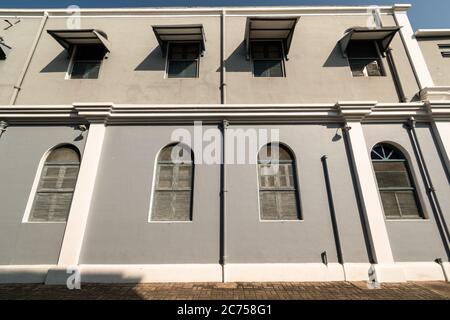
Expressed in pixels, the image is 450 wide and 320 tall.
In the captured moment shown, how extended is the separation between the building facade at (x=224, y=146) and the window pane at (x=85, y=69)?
51mm

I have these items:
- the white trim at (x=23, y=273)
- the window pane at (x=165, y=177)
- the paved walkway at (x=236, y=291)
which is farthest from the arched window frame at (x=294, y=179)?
the white trim at (x=23, y=273)

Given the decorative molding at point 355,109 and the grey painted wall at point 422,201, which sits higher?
the decorative molding at point 355,109

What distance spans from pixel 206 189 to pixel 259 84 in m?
3.98

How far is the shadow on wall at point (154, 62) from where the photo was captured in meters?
7.61

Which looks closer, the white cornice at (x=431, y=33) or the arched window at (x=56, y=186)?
the arched window at (x=56, y=186)

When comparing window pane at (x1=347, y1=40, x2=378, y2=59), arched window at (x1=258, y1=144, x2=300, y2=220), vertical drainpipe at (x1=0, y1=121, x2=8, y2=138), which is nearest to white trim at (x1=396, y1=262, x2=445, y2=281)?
arched window at (x1=258, y1=144, x2=300, y2=220)

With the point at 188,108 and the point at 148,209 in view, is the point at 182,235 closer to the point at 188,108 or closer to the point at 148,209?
the point at 148,209

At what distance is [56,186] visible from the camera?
6168 mm

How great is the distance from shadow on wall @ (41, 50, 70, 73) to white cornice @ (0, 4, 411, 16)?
6.93 ft

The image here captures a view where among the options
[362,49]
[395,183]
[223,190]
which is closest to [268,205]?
[223,190]

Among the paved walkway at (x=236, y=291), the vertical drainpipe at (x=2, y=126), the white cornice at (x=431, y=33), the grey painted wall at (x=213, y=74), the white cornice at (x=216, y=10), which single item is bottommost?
the paved walkway at (x=236, y=291)

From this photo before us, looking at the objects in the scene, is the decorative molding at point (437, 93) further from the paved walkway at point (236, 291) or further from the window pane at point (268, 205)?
the window pane at point (268, 205)

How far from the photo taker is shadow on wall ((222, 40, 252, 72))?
24.6ft

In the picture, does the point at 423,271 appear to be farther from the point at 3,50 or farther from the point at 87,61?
the point at 3,50
